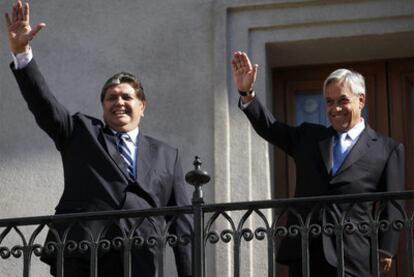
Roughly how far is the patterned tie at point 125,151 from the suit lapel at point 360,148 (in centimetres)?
118

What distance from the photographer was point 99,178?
26.8 ft

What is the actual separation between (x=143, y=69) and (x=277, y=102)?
100 centimetres

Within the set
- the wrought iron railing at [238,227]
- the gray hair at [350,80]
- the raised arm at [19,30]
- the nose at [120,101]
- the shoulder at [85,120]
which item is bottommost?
the wrought iron railing at [238,227]

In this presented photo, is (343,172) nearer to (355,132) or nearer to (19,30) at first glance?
(355,132)

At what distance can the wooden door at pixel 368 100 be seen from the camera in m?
10.1

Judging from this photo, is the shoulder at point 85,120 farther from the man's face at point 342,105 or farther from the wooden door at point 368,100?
the wooden door at point 368,100

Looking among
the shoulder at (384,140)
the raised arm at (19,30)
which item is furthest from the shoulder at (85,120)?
the shoulder at (384,140)

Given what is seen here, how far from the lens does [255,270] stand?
→ 942 centimetres

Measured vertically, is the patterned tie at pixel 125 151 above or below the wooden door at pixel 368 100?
below

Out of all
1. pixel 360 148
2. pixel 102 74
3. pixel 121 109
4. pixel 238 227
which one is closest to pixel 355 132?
pixel 360 148

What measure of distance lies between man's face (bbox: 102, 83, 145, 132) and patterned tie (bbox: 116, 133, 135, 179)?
4cm

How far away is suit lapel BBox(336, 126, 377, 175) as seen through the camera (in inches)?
323

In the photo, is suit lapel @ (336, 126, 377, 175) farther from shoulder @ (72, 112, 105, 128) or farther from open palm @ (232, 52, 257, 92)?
shoulder @ (72, 112, 105, 128)

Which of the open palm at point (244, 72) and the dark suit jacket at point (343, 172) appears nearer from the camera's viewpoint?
the dark suit jacket at point (343, 172)
